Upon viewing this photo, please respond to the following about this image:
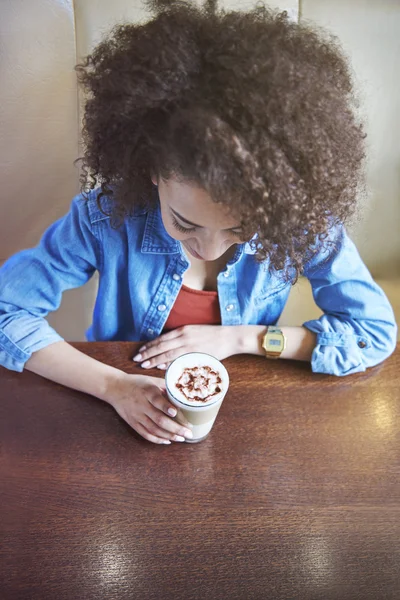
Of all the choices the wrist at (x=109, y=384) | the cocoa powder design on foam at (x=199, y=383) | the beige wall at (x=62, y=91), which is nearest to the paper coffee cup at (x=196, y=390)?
the cocoa powder design on foam at (x=199, y=383)

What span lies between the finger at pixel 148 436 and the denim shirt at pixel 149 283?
10.6 inches

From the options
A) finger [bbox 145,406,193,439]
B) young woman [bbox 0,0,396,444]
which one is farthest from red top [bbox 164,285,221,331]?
finger [bbox 145,406,193,439]

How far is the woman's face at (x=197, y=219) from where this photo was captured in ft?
2.21

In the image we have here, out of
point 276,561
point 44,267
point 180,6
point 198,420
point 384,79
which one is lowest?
point 276,561

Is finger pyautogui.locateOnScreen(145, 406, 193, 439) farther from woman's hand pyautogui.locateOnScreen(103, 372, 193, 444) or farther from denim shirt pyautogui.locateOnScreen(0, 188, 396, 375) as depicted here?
denim shirt pyautogui.locateOnScreen(0, 188, 396, 375)

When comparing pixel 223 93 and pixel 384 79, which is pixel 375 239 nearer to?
pixel 384 79

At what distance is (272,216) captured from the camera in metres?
0.67

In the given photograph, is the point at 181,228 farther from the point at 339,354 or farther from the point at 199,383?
the point at 339,354

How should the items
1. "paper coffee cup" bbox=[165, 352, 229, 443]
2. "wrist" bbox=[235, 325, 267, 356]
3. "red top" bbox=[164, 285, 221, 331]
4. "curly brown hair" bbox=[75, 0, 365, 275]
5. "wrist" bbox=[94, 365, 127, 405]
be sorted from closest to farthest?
1. "curly brown hair" bbox=[75, 0, 365, 275]
2. "paper coffee cup" bbox=[165, 352, 229, 443]
3. "wrist" bbox=[94, 365, 127, 405]
4. "wrist" bbox=[235, 325, 267, 356]
5. "red top" bbox=[164, 285, 221, 331]

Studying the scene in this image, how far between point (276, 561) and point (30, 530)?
361 mm

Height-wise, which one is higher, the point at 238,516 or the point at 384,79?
the point at 384,79

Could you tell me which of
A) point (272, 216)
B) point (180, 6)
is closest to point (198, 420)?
point (272, 216)

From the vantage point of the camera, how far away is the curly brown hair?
583 mm

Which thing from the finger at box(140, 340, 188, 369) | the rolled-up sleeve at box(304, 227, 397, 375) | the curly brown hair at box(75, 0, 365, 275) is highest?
the curly brown hair at box(75, 0, 365, 275)
